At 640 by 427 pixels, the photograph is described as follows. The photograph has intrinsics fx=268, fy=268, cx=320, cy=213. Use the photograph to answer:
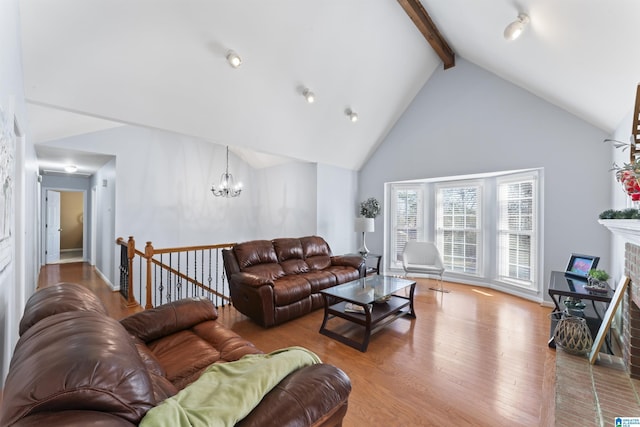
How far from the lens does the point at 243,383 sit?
1.04 metres

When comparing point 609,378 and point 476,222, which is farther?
point 476,222

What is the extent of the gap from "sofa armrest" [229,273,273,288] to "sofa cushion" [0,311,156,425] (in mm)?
2321

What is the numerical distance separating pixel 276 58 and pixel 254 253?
8.50 ft

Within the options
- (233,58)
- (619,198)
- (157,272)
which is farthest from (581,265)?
(157,272)

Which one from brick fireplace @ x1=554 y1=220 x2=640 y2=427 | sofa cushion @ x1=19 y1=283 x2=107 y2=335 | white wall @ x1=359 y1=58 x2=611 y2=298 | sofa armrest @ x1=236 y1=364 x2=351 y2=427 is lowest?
brick fireplace @ x1=554 y1=220 x2=640 y2=427

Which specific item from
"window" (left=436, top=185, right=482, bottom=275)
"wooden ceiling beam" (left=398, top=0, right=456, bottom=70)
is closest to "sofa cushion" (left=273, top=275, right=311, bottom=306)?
"window" (left=436, top=185, right=482, bottom=275)

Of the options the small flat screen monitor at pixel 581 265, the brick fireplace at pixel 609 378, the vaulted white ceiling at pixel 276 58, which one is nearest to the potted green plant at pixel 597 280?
the brick fireplace at pixel 609 378

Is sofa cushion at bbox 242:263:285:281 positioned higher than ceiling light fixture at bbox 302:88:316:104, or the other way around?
ceiling light fixture at bbox 302:88:316:104

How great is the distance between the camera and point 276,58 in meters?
3.34

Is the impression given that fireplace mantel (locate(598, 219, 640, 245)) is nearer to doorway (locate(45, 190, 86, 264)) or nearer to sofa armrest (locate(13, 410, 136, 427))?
sofa armrest (locate(13, 410, 136, 427))

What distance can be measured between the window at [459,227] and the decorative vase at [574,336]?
98.5 inches

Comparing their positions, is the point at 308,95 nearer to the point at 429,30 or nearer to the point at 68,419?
the point at 429,30

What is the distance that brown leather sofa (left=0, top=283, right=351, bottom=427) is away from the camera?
64cm

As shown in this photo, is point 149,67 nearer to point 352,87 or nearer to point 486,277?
point 352,87
